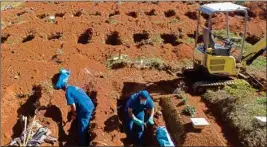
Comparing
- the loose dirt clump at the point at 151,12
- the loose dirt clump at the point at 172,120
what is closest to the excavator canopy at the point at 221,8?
the loose dirt clump at the point at 172,120

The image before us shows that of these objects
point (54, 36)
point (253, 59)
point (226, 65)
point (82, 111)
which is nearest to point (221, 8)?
point (226, 65)

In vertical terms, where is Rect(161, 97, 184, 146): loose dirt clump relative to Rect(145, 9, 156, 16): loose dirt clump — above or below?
below

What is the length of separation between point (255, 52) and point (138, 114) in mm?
4178

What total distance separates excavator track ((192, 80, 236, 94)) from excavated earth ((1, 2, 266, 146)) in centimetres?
29

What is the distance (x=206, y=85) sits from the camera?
1230cm

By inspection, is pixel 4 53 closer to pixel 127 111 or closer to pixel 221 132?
pixel 127 111

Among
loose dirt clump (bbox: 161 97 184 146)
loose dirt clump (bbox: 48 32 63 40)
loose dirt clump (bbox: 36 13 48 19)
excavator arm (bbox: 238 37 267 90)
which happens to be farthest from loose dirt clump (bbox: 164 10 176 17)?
loose dirt clump (bbox: 161 97 184 146)

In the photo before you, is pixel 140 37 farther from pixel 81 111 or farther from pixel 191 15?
pixel 81 111

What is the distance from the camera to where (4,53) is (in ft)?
50.4

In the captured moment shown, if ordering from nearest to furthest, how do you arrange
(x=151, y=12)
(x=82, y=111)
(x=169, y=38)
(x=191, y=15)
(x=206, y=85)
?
(x=82, y=111) → (x=206, y=85) → (x=169, y=38) → (x=191, y=15) → (x=151, y=12)

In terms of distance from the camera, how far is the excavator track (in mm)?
12273

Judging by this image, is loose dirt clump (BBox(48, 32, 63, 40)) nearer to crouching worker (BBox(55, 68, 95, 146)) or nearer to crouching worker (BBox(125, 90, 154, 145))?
crouching worker (BBox(55, 68, 95, 146))

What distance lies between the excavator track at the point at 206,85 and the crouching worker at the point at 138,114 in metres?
2.20

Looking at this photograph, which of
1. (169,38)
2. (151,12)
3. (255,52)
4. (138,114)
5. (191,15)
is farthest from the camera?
(151,12)
